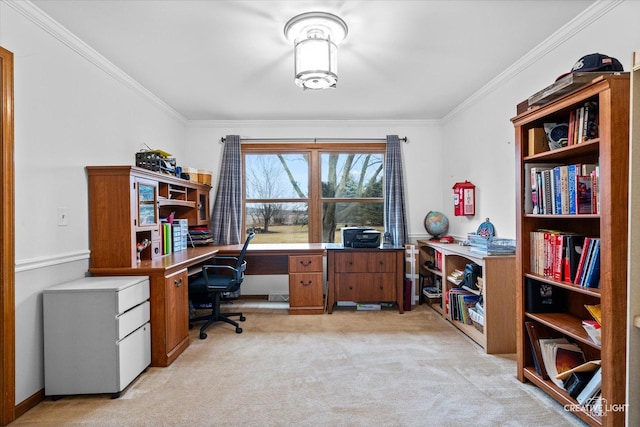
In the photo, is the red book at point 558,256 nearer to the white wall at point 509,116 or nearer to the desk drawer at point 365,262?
the white wall at point 509,116

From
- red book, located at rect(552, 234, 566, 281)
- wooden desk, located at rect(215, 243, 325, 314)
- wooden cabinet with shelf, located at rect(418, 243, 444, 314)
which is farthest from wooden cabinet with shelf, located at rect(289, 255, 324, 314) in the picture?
red book, located at rect(552, 234, 566, 281)

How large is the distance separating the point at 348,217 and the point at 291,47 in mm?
2619

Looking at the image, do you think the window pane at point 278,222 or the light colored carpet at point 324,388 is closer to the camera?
the light colored carpet at point 324,388

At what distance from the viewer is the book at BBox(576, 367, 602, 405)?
1755mm

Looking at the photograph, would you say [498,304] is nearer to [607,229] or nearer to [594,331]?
[594,331]

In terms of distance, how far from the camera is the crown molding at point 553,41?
211 centimetres

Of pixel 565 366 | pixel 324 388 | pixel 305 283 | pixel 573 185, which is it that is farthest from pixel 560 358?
pixel 305 283

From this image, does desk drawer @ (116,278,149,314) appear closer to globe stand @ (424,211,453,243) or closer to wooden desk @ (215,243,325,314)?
wooden desk @ (215,243,325,314)

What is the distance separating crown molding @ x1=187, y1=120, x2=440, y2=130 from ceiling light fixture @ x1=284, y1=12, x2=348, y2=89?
Answer: 85.1 inches

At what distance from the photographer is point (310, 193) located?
→ 4730 mm

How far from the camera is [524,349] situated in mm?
2285

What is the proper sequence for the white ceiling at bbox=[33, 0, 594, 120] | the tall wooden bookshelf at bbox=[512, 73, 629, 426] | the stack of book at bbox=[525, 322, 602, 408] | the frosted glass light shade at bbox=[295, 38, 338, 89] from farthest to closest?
the frosted glass light shade at bbox=[295, 38, 338, 89] → the white ceiling at bbox=[33, 0, 594, 120] → the stack of book at bbox=[525, 322, 602, 408] → the tall wooden bookshelf at bbox=[512, 73, 629, 426]

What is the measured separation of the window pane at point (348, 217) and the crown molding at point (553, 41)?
6.14 feet

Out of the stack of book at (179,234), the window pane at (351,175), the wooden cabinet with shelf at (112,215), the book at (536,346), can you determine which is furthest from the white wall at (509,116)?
the stack of book at (179,234)
